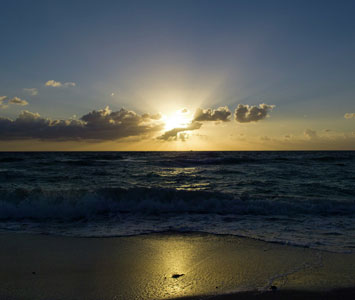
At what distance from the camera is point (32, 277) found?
4.32 metres

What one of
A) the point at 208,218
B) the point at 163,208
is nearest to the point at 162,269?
the point at 208,218

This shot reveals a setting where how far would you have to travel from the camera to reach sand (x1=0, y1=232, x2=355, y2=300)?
149 inches

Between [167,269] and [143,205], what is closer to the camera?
[167,269]

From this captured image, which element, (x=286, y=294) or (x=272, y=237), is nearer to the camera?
(x=286, y=294)

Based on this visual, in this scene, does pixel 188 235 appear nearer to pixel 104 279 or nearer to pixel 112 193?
pixel 104 279

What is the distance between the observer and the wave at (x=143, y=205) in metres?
9.61

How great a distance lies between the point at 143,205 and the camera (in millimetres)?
10617

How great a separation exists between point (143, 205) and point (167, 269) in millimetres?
6108

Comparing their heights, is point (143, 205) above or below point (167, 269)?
below

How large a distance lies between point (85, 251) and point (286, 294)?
12.9 ft

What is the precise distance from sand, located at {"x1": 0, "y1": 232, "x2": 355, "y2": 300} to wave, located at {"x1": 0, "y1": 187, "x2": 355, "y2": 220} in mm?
3375

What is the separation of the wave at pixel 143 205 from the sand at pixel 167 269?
338 centimetres

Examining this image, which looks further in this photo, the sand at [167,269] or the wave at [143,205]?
the wave at [143,205]

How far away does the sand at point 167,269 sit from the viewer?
3795 mm
